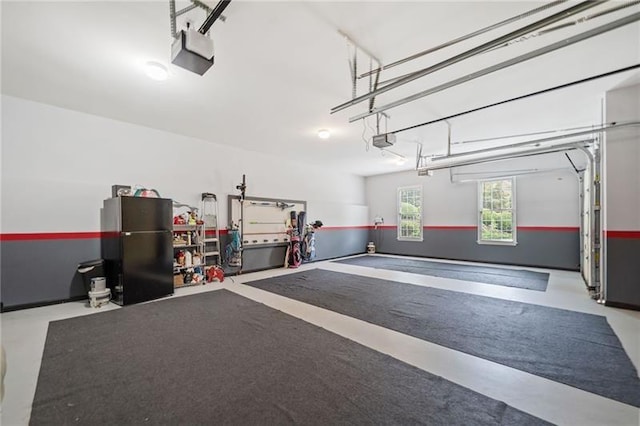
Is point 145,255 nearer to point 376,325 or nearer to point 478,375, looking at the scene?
point 376,325

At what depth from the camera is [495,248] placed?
7227 millimetres

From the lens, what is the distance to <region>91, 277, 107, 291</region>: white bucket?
12.5 feet

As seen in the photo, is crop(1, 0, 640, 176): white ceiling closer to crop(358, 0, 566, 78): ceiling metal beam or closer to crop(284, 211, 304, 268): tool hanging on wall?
crop(358, 0, 566, 78): ceiling metal beam

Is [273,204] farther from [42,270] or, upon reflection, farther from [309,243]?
[42,270]

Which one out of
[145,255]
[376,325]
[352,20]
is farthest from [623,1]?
[145,255]

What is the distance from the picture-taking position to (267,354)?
2.42 metres

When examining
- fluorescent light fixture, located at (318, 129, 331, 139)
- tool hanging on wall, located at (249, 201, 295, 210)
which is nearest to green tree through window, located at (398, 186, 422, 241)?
tool hanging on wall, located at (249, 201, 295, 210)

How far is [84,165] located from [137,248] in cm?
167

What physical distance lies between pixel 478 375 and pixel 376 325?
3.82 feet

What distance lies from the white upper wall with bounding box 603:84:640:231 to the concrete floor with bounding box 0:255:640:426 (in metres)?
1.27

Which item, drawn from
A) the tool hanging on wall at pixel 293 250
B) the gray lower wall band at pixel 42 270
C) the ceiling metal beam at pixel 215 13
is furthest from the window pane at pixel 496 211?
the gray lower wall band at pixel 42 270

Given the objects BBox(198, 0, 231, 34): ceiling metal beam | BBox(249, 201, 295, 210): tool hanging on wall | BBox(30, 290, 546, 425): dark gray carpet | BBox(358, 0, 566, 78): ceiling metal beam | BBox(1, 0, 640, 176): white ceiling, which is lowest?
BBox(30, 290, 546, 425): dark gray carpet

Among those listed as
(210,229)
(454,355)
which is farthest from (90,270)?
(454,355)

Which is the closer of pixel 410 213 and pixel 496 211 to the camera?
pixel 496 211
